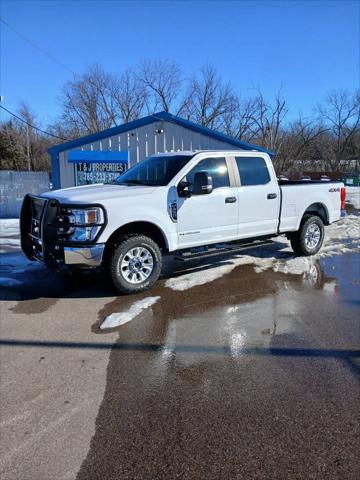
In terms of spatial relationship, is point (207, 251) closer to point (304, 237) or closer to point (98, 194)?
point (98, 194)

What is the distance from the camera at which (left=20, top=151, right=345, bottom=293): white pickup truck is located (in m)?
5.50

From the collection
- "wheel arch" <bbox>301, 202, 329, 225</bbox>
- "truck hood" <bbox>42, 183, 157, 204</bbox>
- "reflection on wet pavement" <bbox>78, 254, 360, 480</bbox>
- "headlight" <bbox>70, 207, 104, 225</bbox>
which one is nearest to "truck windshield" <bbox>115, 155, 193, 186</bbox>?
"truck hood" <bbox>42, 183, 157, 204</bbox>

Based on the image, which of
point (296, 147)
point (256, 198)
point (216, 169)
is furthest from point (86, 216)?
point (296, 147)

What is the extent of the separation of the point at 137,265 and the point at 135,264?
0.04 meters

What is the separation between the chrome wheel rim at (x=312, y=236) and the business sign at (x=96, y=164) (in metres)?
9.13

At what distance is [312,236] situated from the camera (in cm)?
845

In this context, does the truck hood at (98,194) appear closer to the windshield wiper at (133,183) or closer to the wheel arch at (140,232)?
Answer: the windshield wiper at (133,183)

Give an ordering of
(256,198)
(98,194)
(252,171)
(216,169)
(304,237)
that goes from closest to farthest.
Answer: (98,194), (216,169), (256,198), (252,171), (304,237)

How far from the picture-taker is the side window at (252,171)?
7.18 meters

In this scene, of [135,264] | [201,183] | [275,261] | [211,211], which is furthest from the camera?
[275,261]

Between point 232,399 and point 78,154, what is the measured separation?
44.7ft

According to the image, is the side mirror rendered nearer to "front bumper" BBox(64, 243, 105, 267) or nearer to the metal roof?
"front bumper" BBox(64, 243, 105, 267)

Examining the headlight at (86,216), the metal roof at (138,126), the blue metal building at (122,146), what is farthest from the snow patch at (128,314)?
the metal roof at (138,126)

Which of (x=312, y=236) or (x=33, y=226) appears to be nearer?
(x=33, y=226)
